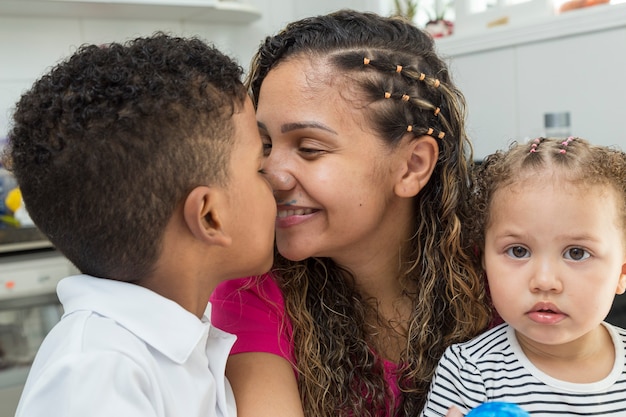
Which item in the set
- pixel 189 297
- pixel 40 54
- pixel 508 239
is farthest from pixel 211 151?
pixel 40 54

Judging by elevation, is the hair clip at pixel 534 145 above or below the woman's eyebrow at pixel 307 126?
below

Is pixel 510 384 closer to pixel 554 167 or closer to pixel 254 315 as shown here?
pixel 554 167

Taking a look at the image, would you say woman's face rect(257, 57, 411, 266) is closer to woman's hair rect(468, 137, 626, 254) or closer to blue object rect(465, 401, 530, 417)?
woman's hair rect(468, 137, 626, 254)

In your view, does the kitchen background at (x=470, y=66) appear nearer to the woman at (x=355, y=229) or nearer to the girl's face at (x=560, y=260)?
the woman at (x=355, y=229)

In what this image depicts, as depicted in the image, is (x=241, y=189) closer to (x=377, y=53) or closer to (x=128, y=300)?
(x=128, y=300)

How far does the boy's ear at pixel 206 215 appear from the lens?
34.7 inches

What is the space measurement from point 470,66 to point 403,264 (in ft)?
5.48

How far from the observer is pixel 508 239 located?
98 centimetres

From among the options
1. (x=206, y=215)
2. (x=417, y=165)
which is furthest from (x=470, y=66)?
(x=206, y=215)

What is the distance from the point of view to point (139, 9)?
3084mm

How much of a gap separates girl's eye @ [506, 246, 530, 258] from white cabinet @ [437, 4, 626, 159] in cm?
146

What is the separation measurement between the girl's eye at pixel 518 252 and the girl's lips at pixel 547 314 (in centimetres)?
7

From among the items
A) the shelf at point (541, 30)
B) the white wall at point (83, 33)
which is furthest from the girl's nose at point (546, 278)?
the white wall at point (83, 33)

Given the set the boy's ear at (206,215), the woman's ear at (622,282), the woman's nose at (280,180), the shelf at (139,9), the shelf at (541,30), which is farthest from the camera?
the shelf at (139,9)
